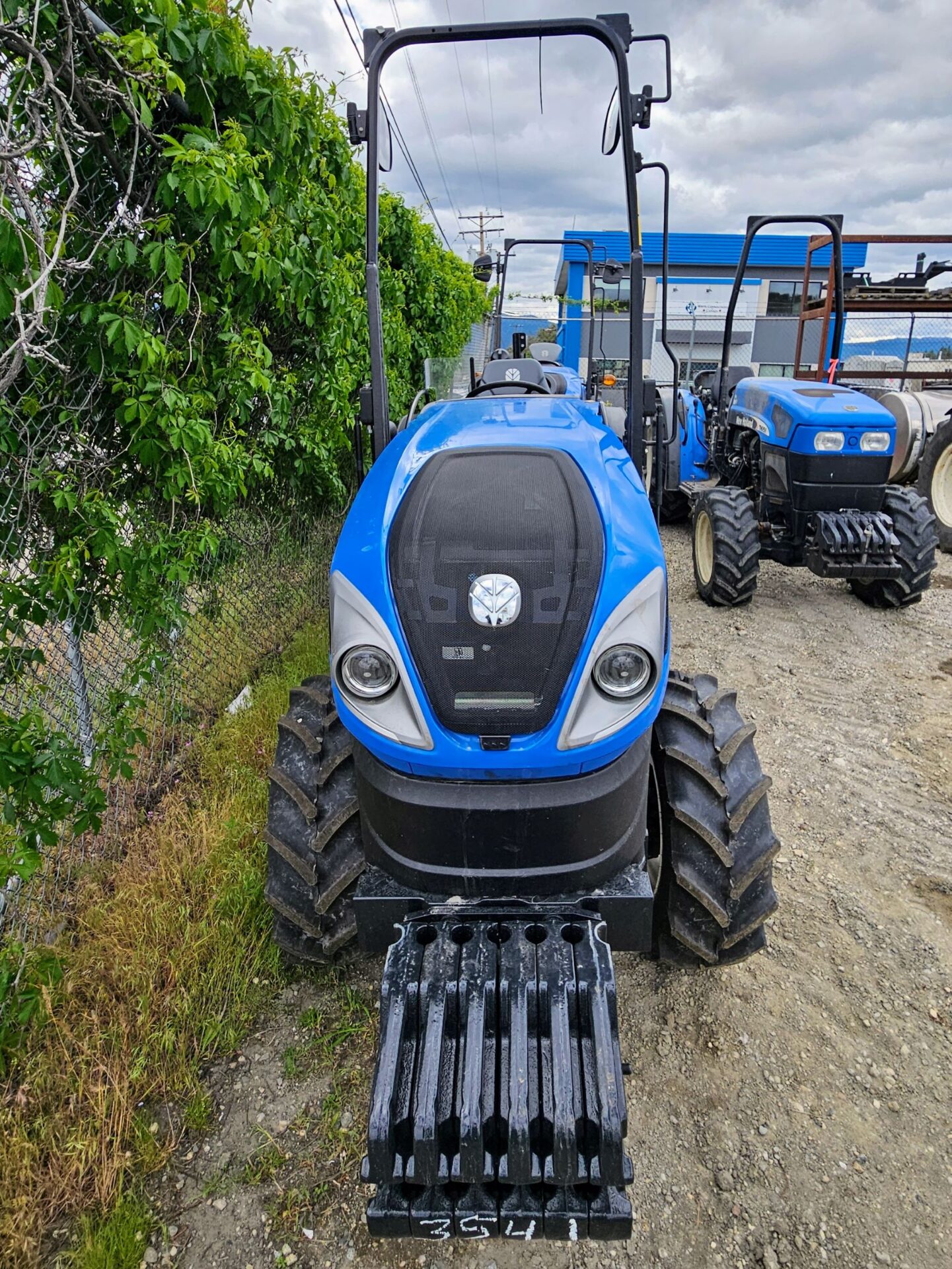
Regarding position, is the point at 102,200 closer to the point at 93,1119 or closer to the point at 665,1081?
the point at 93,1119

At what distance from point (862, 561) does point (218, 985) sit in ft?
15.7

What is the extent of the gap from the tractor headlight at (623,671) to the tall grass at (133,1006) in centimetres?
151

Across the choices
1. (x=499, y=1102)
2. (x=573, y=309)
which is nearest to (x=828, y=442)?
(x=499, y=1102)

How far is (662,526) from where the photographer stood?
8.88 m

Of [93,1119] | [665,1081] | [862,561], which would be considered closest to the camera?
[93,1119]

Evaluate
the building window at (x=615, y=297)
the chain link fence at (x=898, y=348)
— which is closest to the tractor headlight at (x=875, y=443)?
the building window at (x=615, y=297)

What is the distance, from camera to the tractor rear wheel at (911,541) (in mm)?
5539

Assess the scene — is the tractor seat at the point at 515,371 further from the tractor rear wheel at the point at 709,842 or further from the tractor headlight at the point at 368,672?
the tractor headlight at the point at 368,672

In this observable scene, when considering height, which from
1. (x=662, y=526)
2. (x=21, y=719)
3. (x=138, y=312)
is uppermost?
(x=138, y=312)

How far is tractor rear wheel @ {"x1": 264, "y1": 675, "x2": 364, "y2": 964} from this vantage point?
7.16 feet

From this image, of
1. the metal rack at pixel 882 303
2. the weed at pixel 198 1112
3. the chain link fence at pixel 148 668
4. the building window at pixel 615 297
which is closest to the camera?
the weed at pixel 198 1112

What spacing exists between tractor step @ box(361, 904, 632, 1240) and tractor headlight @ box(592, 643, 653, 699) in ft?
1.91

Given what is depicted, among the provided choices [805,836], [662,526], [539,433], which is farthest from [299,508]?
[662,526]

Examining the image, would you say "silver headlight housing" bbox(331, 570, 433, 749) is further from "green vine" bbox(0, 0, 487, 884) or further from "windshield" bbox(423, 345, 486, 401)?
"windshield" bbox(423, 345, 486, 401)
